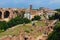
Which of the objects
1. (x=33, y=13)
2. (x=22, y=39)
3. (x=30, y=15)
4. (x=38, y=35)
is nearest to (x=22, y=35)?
(x=22, y=39)

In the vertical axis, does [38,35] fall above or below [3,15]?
above

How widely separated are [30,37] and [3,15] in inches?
1893

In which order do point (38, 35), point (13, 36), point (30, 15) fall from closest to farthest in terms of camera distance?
point (13, 36) → point (38, 35) → point (30, 15)

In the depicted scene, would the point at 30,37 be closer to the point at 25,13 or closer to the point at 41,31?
the point at 41,31

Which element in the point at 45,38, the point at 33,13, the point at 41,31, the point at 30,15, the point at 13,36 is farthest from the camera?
the point at 33,13

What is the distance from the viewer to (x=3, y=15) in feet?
260

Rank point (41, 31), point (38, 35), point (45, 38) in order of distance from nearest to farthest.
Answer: point (45, 38)
point (38, 35)
point (41, 31)

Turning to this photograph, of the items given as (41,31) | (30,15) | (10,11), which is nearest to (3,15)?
(10,11)

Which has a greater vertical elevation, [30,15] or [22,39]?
[22,39]

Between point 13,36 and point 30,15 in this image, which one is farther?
point 30,15

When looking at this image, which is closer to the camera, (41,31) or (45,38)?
(45,38)

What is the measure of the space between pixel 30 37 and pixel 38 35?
2972 millimetres

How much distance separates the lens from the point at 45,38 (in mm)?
31766

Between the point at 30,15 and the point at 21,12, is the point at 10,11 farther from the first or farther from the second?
the point at 30,15
